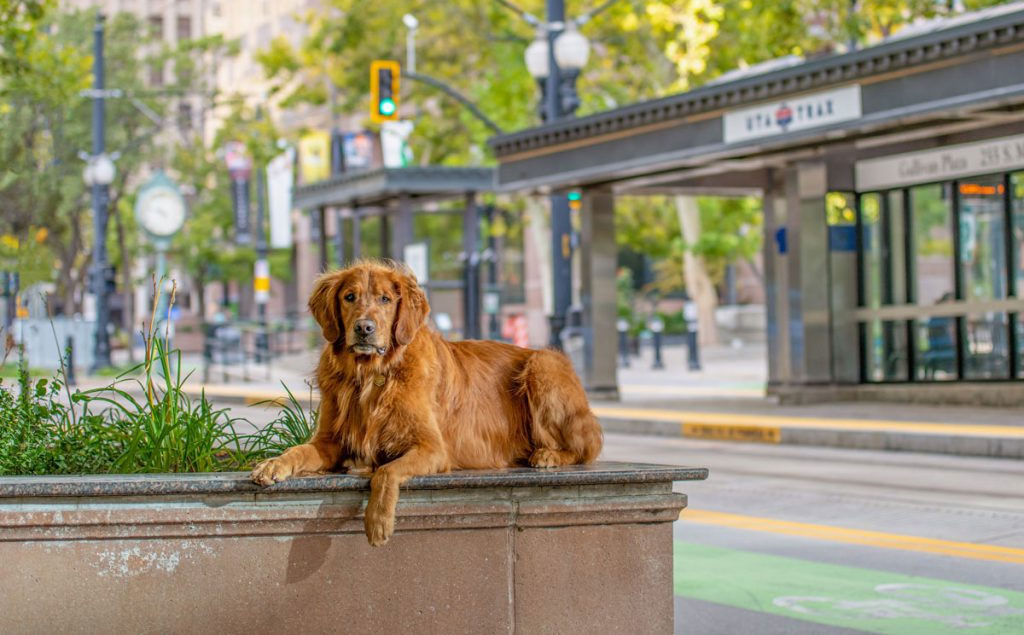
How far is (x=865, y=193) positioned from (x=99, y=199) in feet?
82.0

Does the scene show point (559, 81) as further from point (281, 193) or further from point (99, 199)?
point (281, 193)

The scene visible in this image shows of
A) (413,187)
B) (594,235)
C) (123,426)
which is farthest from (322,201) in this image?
(123,426)

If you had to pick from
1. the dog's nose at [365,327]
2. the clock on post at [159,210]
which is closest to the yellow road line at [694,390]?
the clock on post at [159,210]

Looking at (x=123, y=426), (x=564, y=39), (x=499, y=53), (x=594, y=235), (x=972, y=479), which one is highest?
(x=499, y=53)

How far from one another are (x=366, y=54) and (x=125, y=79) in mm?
15891

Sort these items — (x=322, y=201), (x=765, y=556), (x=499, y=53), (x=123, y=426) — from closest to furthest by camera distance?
(x=123, y=426) < (x=765, y=556) < (x=322, y=201) < (x=499, y=53)

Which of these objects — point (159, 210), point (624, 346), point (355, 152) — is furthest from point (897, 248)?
point (624, 346)

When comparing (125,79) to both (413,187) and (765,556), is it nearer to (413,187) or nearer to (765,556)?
(413,187)

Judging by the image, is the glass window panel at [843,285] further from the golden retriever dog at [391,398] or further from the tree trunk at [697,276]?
the tree trunk at [697,276]

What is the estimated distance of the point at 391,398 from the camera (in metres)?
5.32

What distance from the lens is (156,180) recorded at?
32156 millimetres

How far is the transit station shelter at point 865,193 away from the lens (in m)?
19.7

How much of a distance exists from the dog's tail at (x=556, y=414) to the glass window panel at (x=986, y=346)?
1613 centimetres

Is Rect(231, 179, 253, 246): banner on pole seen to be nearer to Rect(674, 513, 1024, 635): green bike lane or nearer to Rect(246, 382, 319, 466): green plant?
Rect(674, 513, 1024, 635): green bike lane
